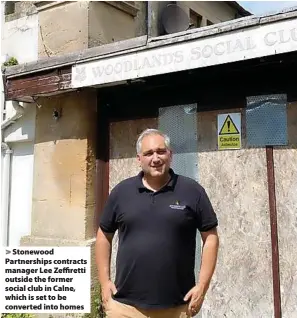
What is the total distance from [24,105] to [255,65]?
3.42m

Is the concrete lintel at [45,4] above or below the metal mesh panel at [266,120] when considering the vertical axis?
above

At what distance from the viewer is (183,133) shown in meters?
5.11

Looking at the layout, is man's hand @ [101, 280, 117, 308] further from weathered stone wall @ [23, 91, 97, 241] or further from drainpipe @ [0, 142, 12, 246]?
drainpipe @ [0, 142, 12, 246]

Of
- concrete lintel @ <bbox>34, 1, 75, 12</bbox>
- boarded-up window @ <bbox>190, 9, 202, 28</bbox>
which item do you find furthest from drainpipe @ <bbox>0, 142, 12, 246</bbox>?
boarded-up window @ <bbox>190, 9, 202, 28</bbox>

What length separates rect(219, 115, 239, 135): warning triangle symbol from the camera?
4.79 m

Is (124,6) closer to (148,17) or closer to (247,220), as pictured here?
(148,17)

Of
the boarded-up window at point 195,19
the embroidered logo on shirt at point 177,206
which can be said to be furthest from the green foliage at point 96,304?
the boarded-up window at point 195,19

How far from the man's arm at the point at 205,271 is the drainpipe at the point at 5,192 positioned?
418cm

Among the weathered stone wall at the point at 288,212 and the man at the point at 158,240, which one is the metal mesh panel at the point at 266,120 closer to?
the weathered stone wall at the point at 288,212

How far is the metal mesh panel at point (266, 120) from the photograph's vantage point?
4.54m

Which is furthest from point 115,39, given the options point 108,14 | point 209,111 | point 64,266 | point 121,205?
point 121,205

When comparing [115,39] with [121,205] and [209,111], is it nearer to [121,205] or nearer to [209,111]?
[209,111]

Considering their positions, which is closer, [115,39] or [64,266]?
[64,266]

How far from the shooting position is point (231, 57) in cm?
415
